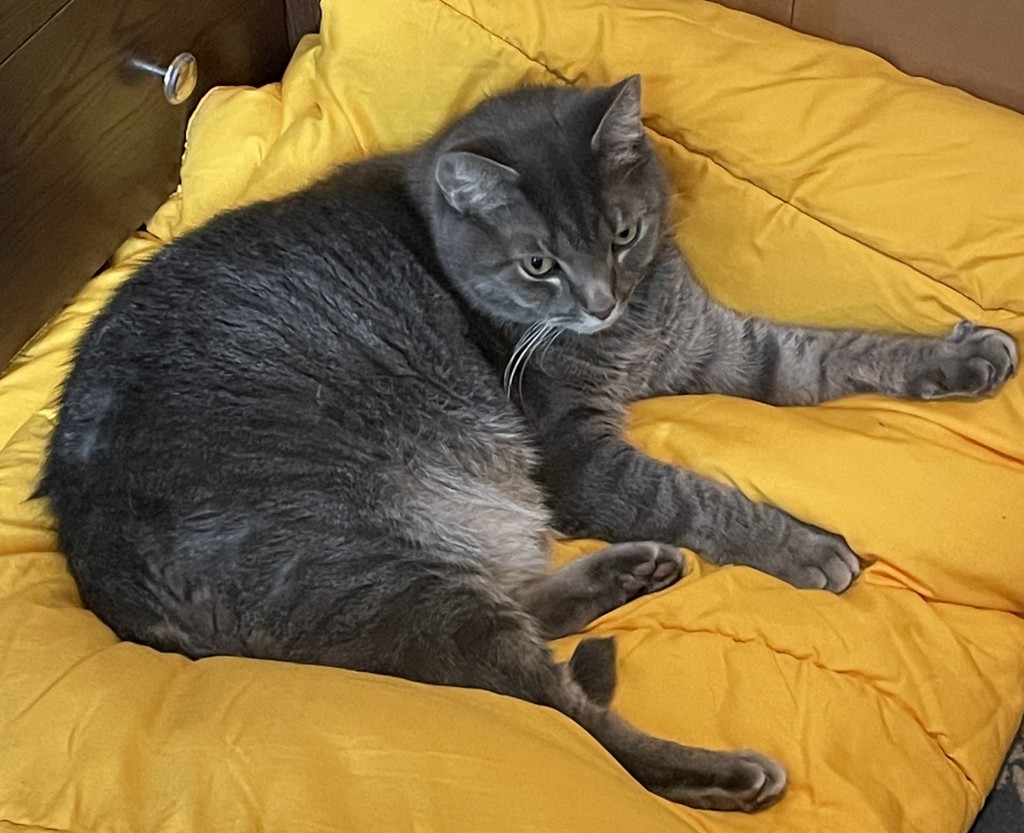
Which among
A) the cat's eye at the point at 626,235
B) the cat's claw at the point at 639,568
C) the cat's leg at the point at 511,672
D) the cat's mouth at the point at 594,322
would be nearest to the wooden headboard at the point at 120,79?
the cat's eye at the point at 626,235

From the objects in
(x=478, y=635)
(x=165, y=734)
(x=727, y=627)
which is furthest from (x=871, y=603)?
(x=165, y=734)

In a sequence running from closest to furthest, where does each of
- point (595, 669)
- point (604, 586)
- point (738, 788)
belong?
point (738, 788) < point (595, 669) < point (604, 586)

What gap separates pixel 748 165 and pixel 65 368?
3.65 feet

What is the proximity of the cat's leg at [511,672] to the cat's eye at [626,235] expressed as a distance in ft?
1.77

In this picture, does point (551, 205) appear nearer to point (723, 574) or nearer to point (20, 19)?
point (723, 574)

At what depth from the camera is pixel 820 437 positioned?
1662 mm

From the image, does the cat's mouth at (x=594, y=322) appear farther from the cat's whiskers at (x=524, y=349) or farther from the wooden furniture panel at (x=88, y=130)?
the wooden furniture panel at (x=88, y=130)

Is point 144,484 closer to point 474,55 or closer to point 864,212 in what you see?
point 474,55

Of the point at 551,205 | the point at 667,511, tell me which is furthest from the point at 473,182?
the point at 667,511

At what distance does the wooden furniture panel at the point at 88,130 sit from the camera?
6.25 feet

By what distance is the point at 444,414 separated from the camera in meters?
1.67

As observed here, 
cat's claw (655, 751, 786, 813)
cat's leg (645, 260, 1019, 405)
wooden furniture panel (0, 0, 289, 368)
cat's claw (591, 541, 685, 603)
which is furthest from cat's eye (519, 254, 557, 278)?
wooden furniture panel (0, 0, 289, 368)

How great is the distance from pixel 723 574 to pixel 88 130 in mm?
1314

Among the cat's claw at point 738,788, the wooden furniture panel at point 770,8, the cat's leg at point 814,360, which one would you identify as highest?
the wooden furniture panel at point 770,8
